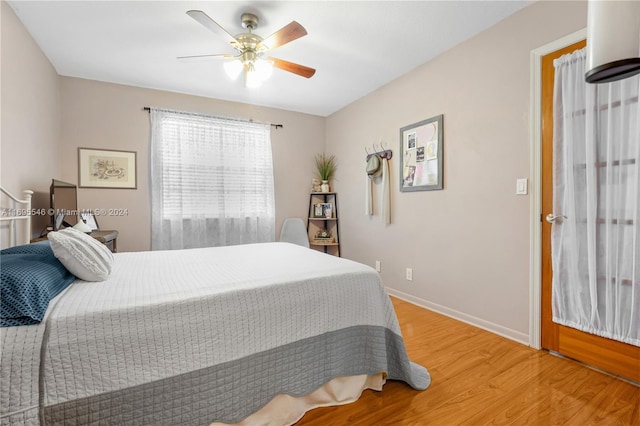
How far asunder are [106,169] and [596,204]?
4.44 m

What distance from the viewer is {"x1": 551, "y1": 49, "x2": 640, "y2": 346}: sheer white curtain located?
166 cm

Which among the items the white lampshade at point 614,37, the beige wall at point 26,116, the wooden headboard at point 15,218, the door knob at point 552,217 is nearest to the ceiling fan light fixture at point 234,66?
the beige wall at point 26,116

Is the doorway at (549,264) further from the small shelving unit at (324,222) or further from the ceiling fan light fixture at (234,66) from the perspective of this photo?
the small shelving unit at (324,222)

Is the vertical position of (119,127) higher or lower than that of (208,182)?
higher

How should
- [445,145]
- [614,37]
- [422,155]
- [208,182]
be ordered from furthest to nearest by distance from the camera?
[208,182]
[422,155]
[445,145]
[614,37]

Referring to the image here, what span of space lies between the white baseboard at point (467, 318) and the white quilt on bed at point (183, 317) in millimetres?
1012

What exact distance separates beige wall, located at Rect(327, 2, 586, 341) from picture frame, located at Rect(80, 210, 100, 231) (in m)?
3.21

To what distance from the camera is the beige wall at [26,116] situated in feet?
6.77

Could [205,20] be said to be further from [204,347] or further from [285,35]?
[204,347]

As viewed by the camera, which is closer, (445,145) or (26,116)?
(26,116)

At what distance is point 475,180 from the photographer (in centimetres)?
255

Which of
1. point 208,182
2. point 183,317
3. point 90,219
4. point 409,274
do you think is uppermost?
point 208,182

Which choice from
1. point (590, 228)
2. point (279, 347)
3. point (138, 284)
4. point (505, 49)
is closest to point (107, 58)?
point (138, 284)

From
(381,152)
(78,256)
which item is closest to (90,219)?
(78,256)
